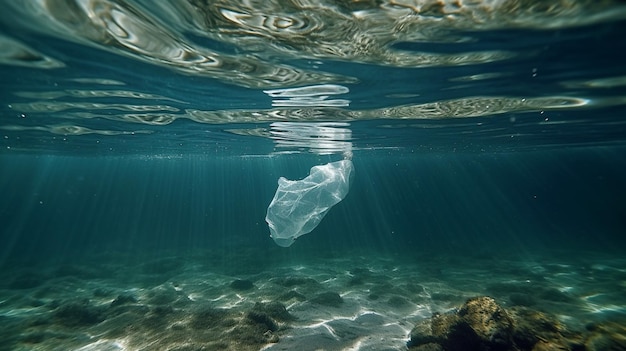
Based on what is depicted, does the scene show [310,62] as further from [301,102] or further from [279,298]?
[279,298]

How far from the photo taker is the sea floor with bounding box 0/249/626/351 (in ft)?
31.4

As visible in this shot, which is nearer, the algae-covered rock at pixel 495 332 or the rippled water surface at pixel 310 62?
the rippled water surface at pixel 310 62

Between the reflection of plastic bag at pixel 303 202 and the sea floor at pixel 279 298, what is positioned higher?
the reflection of plastic bag at pixel 303 202

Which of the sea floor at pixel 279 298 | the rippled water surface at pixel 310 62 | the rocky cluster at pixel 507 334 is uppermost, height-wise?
the rippled water surface at pixel 310 62

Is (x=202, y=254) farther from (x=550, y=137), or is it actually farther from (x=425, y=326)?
(x=550, y=137)

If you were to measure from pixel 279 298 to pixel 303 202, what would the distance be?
4.38m

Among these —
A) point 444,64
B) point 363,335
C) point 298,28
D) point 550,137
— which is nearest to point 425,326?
point 363,335

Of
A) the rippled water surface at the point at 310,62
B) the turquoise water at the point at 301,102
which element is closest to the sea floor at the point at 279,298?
the turquoise water at the point at 301,102

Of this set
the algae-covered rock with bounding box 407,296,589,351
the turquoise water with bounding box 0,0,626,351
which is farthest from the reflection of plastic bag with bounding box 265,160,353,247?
the algae-covered rock with bounding box 407,296,589,351

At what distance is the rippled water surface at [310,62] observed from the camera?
6957 mm

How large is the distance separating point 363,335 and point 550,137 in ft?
80.0

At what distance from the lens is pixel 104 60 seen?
9703 mm

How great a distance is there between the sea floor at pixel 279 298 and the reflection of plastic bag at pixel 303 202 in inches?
112

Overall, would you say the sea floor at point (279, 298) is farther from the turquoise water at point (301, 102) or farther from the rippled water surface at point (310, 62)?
the rippled water surface at point (310, 62)
